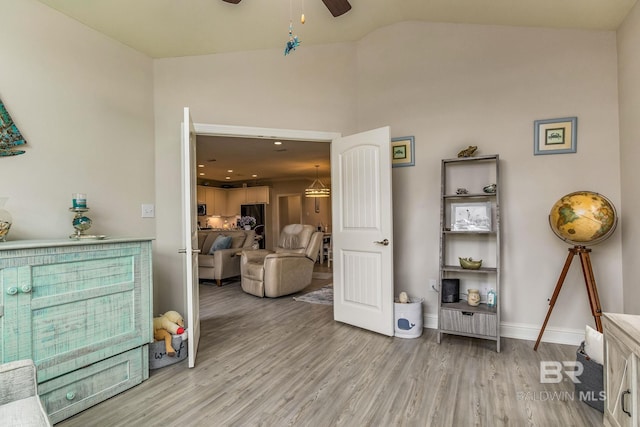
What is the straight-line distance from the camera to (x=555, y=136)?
9.43 feet

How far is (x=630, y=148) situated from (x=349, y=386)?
108 inches

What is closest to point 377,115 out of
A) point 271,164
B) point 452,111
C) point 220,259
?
point 452,111

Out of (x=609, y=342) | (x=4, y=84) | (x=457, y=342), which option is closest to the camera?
(x=609, y=342)

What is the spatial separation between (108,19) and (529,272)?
13.5ft

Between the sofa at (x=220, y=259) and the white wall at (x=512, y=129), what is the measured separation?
11.4 feet

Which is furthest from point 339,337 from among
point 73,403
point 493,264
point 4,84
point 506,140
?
point 4,84

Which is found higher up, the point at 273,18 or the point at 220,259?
the point at 273,18

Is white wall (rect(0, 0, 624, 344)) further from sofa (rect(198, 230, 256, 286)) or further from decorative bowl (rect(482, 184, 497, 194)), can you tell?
sofa (rect(198, 230, 256, 286))

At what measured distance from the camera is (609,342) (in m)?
1.40

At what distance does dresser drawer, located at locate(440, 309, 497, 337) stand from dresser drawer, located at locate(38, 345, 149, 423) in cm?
243

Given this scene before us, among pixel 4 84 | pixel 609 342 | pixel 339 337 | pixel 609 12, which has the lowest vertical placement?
pixel 339 337

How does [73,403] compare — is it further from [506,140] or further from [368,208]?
[506,140]

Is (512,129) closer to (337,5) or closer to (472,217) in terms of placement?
(472,217)

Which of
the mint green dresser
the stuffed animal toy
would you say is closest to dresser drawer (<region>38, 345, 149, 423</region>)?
the mint green dresser
